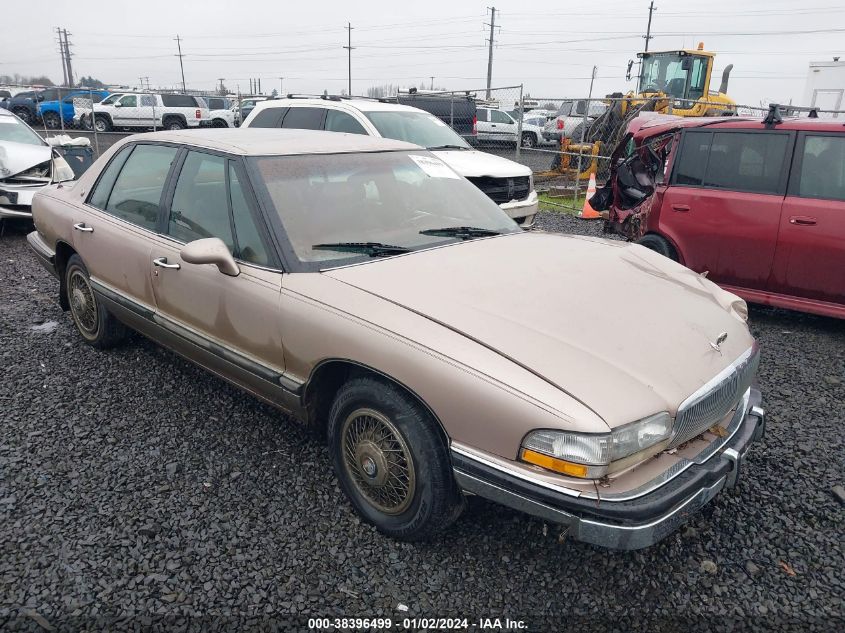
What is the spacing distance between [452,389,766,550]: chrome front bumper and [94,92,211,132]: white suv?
26313 millimetres

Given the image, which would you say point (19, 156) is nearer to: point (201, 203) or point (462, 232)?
point (201, 203)

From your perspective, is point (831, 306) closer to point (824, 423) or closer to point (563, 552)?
point (824, 423)

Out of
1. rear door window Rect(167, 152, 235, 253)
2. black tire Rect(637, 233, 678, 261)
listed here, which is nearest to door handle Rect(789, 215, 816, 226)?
black tire Rect(637, 233, 678, 261)

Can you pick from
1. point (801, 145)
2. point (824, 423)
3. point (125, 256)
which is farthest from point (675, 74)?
point (125, 256)

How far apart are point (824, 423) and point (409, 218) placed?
277cm

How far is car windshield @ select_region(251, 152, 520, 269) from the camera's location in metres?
3.03

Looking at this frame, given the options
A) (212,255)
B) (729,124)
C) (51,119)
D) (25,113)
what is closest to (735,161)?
(729,124)

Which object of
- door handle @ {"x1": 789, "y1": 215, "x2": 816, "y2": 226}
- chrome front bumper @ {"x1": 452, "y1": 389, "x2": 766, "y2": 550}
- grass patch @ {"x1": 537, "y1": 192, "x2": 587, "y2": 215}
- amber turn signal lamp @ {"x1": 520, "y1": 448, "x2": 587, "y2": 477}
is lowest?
grass patch @ {"x1": 537, "y1": 192, "x2": 587, "y2": 215}

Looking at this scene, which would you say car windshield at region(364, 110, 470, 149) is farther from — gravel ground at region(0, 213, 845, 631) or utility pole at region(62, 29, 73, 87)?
utility pole at region(62, 29, 73, 87)

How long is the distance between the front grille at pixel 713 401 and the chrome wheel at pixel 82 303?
3.91m

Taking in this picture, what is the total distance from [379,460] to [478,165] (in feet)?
20.2

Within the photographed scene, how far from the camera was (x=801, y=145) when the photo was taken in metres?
5.15

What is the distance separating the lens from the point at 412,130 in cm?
863

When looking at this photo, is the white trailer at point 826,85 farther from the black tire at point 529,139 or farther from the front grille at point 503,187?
the front grille at point 503,187
